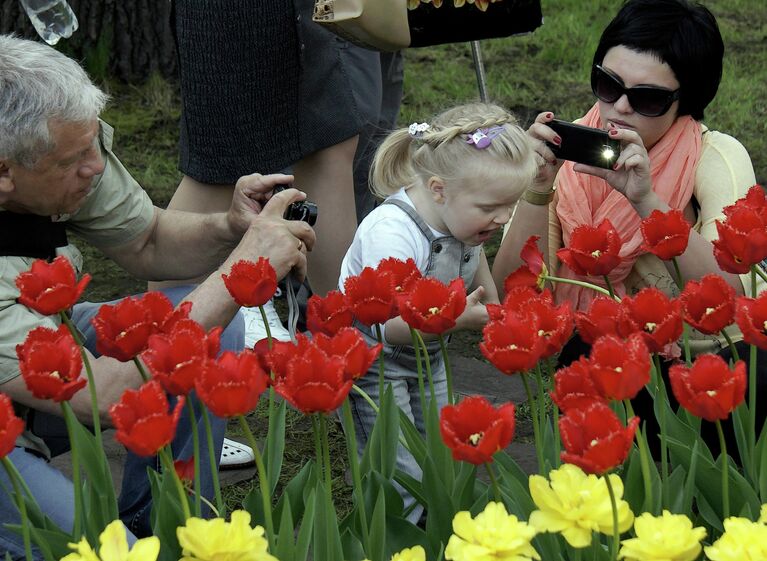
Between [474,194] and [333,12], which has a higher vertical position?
[333,12]

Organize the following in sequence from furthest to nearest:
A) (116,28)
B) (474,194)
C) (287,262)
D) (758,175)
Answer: (116,28)
(758,175)
(474,194)
(287,262)

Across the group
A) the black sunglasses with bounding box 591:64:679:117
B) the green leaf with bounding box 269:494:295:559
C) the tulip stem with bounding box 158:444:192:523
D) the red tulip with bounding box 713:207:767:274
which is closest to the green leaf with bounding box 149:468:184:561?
the tulip stem with bounding box 158:444:192:523

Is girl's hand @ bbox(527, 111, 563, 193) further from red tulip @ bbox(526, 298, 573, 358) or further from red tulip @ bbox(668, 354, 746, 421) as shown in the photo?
red tulip @ bbox(668, 354, 746, 421)

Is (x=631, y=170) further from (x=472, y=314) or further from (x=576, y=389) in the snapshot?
(x=576, y=389)

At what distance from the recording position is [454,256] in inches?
105

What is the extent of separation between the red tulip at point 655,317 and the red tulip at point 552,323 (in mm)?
86

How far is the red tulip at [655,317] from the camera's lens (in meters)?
1.61

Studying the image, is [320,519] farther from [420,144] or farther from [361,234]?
[420,144]

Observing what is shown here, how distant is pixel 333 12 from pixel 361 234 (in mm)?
530

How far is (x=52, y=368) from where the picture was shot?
59.2 inches

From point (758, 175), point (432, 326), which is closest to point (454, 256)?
point (432, 326)

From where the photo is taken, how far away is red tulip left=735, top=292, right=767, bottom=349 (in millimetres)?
1581

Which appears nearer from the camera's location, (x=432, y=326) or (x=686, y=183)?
(x=432, y=326)

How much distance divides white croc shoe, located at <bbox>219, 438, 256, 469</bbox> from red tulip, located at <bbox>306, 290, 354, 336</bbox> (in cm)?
141
